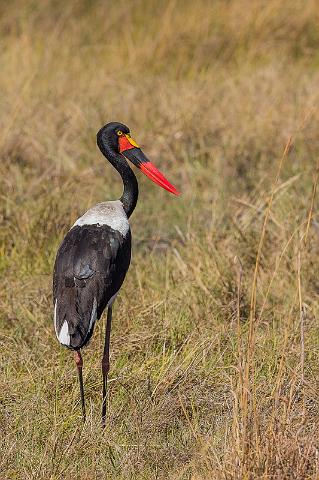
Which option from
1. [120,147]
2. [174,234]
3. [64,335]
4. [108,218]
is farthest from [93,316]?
[174,234]

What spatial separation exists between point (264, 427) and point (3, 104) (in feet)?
13.5

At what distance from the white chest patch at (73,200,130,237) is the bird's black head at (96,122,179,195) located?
0.26 m

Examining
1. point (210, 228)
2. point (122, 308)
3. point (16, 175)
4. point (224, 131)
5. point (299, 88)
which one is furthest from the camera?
point (299, 88)

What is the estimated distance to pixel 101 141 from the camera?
4.62m

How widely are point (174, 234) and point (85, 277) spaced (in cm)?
202

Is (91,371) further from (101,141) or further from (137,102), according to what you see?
(137,102)

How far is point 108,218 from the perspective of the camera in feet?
14.2

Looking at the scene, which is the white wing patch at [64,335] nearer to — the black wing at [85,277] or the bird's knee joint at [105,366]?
the black wing at [85,277]

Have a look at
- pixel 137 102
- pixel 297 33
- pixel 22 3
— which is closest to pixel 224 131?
pixel 137 102

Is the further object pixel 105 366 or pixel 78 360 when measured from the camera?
pixel 105 366

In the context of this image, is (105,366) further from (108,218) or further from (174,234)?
(174,234)

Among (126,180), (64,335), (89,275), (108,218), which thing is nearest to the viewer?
(64,335)

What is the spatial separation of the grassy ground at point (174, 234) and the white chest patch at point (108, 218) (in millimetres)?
377

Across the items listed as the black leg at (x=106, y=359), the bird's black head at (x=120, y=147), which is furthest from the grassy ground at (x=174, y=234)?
the bird's black head at (x=120, y=147)
